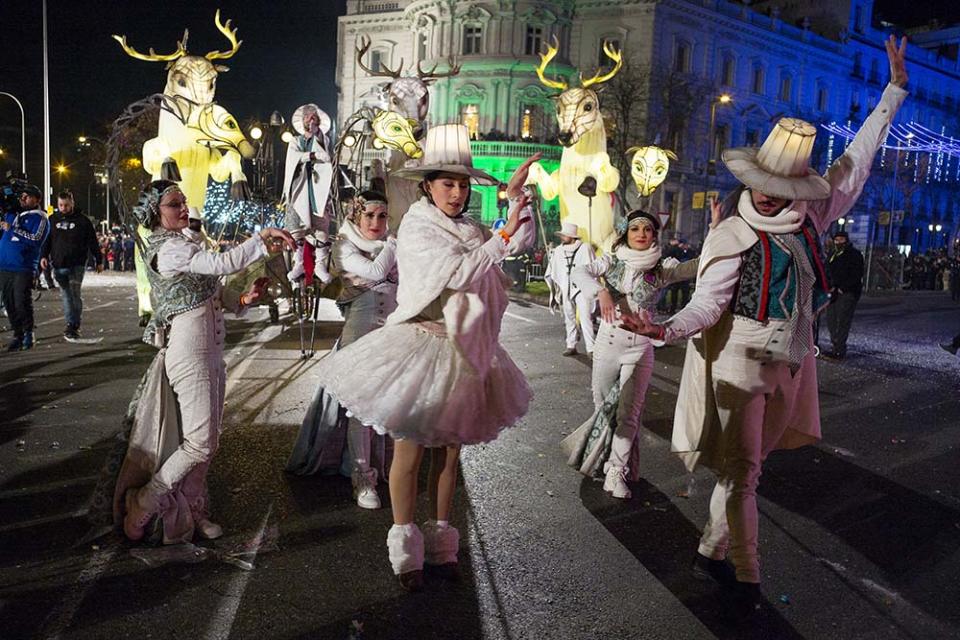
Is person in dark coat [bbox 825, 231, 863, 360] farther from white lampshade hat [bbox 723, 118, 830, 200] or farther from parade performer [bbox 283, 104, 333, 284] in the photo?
white lampshade hat [bbox 723, 118, 830, 200]

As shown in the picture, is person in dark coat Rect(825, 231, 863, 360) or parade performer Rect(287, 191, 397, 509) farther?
person in dark coat Rect(825, 231, 863, 360)

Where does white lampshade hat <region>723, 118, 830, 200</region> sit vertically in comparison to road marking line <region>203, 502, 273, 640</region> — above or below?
above

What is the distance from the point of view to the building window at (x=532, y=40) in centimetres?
4772

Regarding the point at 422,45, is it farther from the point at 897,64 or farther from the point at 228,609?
the point at 228,609

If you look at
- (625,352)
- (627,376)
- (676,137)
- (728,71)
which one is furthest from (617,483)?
(728,71)

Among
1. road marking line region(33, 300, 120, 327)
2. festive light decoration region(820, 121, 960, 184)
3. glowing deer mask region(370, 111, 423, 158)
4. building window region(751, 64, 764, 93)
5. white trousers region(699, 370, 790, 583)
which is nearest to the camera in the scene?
white trousers region(699, 370, 790, 583)

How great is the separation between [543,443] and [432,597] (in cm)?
282

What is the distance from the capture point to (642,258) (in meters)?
5.02

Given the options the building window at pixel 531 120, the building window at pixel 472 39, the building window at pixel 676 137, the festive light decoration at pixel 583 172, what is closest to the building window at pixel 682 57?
the building window at pixel 676 137

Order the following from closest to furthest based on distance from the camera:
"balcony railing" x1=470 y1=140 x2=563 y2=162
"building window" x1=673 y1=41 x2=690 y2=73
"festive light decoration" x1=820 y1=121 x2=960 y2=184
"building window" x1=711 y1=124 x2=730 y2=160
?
1. "festive light decoration" x1=820 y1=121 x2=960 y2=184
2. "balcony railing" x1=470 y1=140 x2=563 y2=162
3. "building window" x1=673 y1=41 x2=690 y2=73
4. "building window" x1=711 y1=124 x2=730 y2=160

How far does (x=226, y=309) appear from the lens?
4.17 metres

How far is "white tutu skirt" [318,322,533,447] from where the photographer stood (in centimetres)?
338

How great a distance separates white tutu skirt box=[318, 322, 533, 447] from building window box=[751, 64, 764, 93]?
178 feet

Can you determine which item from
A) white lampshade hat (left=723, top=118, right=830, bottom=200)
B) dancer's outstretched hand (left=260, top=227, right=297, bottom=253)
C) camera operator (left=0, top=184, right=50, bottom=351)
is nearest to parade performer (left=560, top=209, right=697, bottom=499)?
white lampshade hat (left=723, top=118, right=830, bottom=200)
